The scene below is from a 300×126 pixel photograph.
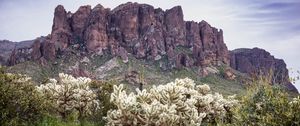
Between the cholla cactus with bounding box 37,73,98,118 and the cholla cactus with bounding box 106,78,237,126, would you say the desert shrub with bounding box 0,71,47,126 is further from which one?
the cholla cactus with bounding box 106,78,237,126

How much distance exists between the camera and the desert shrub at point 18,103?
695 inches

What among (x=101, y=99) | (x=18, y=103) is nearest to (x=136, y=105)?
(x=18, y=103)

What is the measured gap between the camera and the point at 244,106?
1559 cm

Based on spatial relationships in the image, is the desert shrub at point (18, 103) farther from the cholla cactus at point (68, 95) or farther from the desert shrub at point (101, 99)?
the desert shrub at point (101, 99)

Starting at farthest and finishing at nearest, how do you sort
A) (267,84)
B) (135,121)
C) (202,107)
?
(202,107)
(135,121)
(267,84)

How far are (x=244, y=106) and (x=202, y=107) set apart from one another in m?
7.19

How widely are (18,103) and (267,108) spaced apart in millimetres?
9766

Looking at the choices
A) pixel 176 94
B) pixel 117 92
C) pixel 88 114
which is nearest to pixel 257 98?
pixel 176 94

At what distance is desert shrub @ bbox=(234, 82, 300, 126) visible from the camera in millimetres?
13008

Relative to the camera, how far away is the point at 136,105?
18.0 m

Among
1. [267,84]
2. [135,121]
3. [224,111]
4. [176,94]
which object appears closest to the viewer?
[267,84]

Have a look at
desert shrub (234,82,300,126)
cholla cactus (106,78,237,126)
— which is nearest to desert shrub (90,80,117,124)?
cholla cactus (106,78,237,126)

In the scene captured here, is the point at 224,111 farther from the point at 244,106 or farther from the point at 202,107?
the point at 244,106

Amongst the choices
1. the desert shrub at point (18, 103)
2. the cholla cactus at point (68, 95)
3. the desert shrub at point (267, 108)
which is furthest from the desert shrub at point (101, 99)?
the desert shrub at point (267, 108)
